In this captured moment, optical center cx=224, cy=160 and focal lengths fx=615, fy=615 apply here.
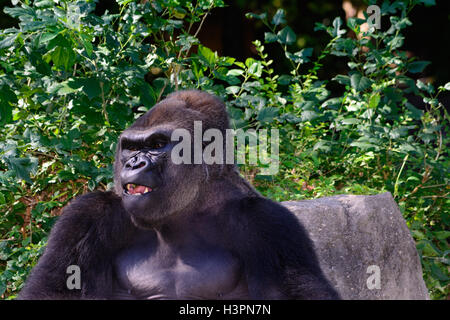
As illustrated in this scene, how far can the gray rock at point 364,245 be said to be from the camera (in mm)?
3688

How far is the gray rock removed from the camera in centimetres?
369

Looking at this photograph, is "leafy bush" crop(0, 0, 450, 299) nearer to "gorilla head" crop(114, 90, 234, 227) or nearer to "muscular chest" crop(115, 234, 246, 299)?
"gorilla head" crop(114, 90, 234, 227)

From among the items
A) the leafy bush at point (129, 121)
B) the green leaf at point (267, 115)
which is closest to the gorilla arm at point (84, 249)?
the leafy bush at point (129, 121)

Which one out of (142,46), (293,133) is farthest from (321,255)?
(142,46)

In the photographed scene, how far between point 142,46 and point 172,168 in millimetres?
1912

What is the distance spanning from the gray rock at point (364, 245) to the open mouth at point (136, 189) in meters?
1.27

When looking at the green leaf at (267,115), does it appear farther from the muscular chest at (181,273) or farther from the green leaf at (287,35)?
the muscular chest at (181,273)

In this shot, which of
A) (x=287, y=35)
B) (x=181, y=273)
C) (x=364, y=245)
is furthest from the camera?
(x=287, y=35)

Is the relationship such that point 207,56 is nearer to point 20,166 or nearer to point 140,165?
point 20,166

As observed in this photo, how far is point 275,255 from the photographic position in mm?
2695

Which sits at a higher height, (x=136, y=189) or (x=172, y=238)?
(x=136, y=189)

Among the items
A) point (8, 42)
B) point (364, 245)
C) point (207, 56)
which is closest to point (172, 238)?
point (364, 245)

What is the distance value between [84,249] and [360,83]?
9.44 feet

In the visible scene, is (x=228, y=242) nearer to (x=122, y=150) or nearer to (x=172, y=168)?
(x=172, y=168)
